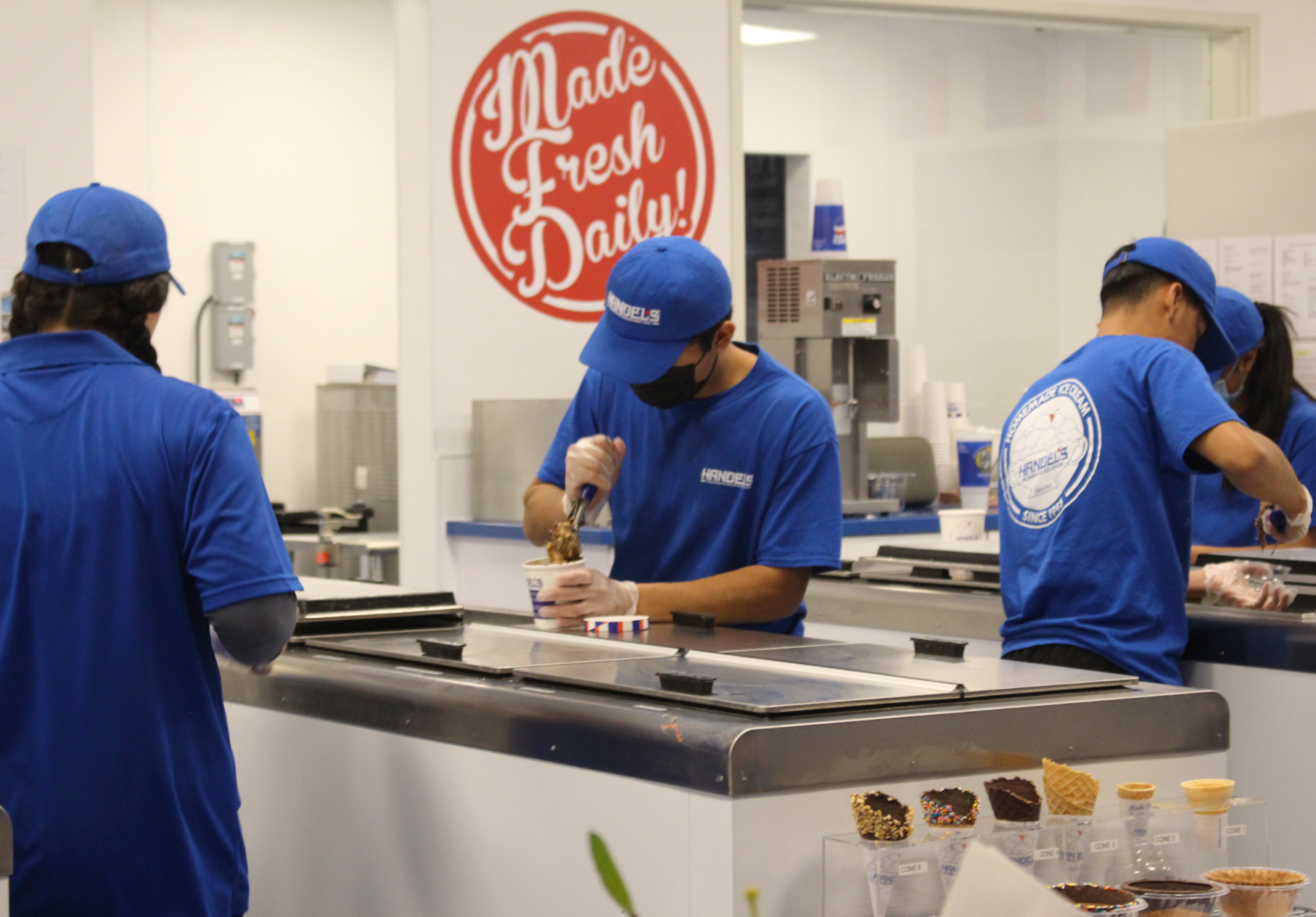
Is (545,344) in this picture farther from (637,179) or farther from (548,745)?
(548,745)

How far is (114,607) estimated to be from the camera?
1733 mm

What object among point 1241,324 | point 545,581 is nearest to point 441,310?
point 1241,324

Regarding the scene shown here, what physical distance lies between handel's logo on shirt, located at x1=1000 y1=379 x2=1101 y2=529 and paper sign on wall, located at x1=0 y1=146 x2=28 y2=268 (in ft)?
9.10

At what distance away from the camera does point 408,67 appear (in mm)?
4773

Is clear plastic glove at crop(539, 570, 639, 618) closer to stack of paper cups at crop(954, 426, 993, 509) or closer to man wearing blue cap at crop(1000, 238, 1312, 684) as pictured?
man wearing blue cap at crop(1000, 238, 1312, 684)

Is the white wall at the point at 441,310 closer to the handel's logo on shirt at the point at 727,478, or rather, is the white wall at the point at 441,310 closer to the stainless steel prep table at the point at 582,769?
the handel's logo on shirt at the point at 727,478

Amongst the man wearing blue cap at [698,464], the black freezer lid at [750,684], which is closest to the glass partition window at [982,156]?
the man wearing blue cap at [698,464]

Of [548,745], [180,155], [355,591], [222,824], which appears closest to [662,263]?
[355,591]

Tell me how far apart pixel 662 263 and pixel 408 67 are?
2.55 m

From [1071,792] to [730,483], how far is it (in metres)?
1.01

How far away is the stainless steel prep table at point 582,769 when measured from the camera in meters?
1.61

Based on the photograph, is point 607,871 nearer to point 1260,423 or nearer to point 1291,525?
point 1291,525

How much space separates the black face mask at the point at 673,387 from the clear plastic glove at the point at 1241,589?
1.04m

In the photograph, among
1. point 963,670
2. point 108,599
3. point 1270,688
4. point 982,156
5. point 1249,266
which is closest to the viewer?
point 108,599
